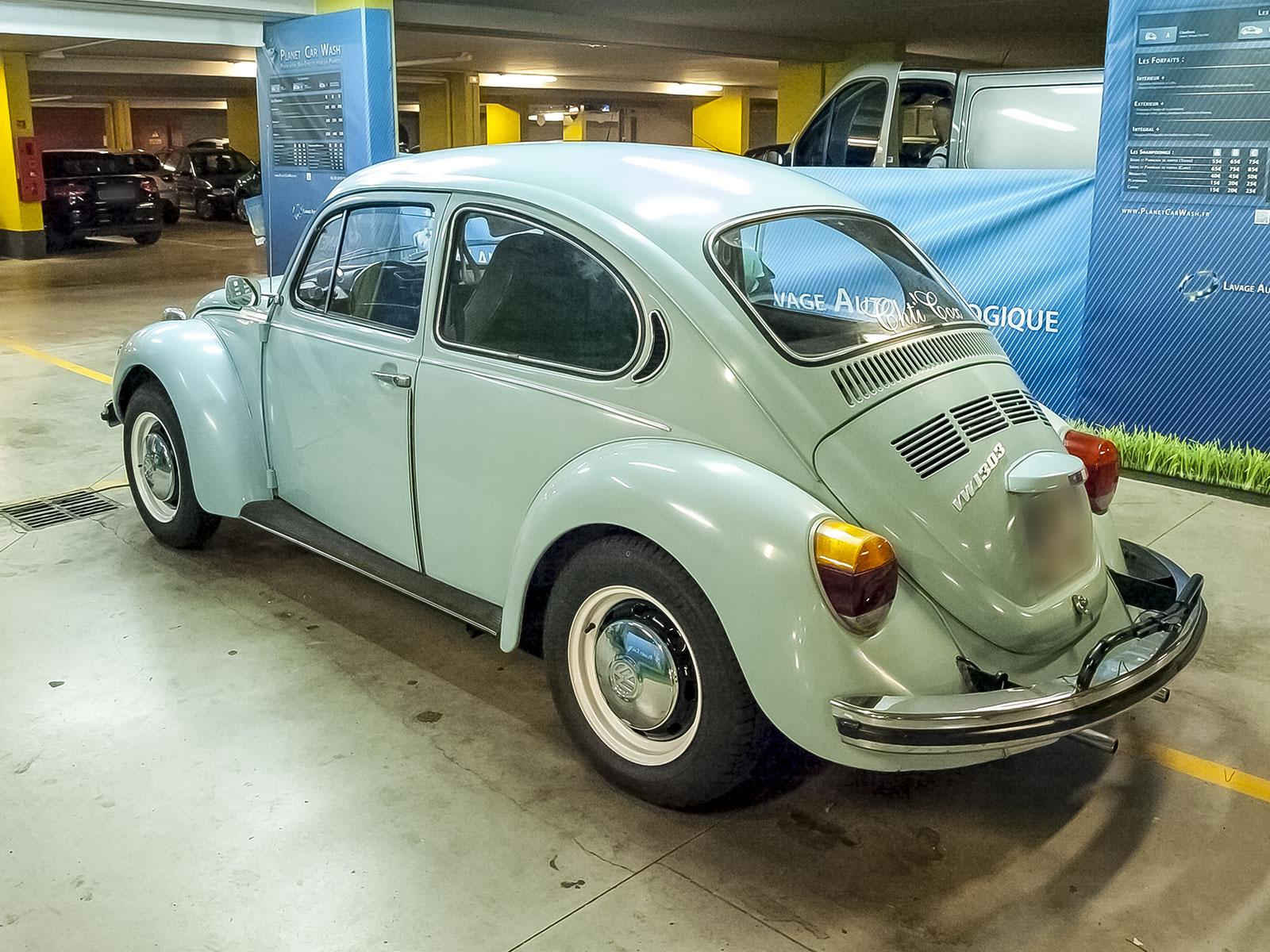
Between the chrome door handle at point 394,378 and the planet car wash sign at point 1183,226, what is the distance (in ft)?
14.7

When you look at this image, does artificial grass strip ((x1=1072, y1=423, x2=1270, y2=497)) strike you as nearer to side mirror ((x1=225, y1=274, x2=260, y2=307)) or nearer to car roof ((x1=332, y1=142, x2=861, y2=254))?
car roof ((x1=332, y1=142, x2=861, y2=254))

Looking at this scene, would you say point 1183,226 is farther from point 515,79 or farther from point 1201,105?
point 515,79

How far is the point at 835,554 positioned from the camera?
274 cm

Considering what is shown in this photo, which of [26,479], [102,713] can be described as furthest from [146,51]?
[102,713]

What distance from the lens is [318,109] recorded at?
10.3 meters

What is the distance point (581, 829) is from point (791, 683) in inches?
30.9

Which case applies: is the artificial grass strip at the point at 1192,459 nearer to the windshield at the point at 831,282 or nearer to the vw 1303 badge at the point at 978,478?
the windshield at the point at 831,282

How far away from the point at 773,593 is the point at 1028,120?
7.23 meters

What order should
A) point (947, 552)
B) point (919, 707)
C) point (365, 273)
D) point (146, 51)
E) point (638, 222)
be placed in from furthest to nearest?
point (146, 51) < point (365, 273) < point (638, 222) < point (947, 552) < point (919, 707)

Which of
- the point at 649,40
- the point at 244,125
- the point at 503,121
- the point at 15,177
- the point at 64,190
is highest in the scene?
the point at 649,40

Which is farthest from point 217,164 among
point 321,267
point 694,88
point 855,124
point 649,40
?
point 321,267

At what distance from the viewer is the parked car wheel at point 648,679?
292 centimetres

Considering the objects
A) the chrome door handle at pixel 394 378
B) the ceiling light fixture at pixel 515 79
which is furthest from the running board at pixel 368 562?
the ceiling light fixture at pixel 515 79

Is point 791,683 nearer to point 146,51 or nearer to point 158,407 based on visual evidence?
point 158,407
